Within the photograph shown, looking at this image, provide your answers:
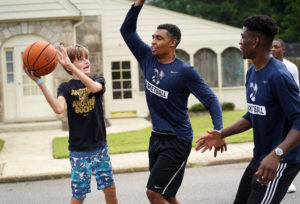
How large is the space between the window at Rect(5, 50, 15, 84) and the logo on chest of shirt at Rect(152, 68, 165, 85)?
→ 33.4 feet

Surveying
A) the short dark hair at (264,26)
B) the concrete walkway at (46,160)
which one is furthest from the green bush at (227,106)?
the short dark hair at (264,26)

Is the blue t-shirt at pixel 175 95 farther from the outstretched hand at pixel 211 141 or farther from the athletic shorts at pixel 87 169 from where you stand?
the athletic shorts at pixel 87 169

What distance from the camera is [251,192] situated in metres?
3.25

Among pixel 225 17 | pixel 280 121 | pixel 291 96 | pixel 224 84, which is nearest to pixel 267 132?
pixel 280 121

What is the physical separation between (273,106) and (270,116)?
0.08 metres

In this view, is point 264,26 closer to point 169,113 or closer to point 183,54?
point 169,113

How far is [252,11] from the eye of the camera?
29.1m

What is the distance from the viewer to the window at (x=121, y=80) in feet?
55.5

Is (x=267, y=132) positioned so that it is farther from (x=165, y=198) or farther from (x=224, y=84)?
(x=224, y=84)

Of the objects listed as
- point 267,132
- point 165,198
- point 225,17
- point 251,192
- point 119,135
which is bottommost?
point 119,135

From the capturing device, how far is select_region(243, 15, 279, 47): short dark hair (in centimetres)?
324

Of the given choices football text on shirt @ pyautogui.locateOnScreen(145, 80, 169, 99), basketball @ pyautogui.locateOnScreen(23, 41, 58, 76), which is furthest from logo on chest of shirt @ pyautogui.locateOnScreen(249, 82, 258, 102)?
basketball @ pyautogui.locateOnScreen(23, 41, 58, 76)

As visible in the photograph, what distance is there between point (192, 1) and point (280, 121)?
28.7 m

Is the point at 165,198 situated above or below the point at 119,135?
above
